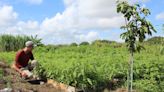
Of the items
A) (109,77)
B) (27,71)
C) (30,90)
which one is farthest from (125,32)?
(27,71)

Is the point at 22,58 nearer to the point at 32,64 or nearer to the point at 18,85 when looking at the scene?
the point at 32,64

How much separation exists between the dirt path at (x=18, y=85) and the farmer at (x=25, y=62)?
21cm

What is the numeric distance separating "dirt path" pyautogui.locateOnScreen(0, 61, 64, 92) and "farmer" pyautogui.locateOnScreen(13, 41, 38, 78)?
8.5 inches

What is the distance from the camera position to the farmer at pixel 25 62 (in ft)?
40.0

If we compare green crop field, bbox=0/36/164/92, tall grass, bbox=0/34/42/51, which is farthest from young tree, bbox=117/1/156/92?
tall grass, bbox=0/34/42/51

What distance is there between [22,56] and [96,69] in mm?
2366

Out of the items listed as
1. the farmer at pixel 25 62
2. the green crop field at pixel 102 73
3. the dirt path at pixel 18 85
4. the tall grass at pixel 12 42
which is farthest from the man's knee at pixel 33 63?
the tall grass at pixel 12 42

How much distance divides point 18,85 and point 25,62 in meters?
1.63

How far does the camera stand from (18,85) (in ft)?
35.9

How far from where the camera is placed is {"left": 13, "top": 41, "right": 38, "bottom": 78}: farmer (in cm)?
1220

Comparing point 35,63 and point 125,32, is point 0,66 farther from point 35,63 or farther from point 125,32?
point 125,32

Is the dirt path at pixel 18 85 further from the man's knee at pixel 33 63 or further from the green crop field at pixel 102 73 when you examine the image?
the man's knee at pixel 33 63

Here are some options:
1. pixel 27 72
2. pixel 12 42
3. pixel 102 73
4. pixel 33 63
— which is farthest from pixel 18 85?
pixel 12 42

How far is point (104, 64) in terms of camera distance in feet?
Result: 40.0
